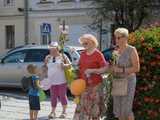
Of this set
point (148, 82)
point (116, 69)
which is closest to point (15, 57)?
point (148, 82)

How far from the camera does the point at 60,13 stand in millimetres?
39344

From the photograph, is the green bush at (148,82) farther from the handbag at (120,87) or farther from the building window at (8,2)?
the building window at (8,2)

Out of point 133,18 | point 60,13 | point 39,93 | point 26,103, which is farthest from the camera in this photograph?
point 60,13

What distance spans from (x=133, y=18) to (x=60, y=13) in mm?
7891

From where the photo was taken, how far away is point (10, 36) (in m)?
42.3

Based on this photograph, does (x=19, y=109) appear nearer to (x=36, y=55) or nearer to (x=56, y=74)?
(x=56, y=74)

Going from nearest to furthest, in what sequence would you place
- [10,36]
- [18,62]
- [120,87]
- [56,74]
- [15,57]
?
[120,87], [56,74], [18,62], [15,57], [10,36]

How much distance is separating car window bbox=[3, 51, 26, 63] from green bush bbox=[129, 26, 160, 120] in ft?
28.5

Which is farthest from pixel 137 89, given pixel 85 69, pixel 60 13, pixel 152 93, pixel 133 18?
pixel 60 13

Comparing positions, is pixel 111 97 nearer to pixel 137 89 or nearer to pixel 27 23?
pixel 137 89

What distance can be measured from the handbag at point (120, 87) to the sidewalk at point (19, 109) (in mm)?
3528

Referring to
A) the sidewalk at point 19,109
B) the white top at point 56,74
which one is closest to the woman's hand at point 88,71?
the white top at point 56,74

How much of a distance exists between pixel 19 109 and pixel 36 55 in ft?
13.0

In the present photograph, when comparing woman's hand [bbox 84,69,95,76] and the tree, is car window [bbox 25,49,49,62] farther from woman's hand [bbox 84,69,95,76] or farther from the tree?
the tree
